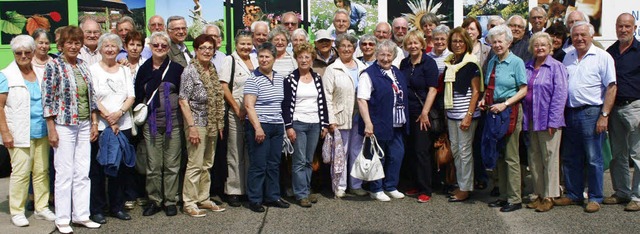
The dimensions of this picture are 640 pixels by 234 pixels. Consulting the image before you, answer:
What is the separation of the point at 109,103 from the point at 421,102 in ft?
9.70

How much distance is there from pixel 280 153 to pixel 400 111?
4.13 ft

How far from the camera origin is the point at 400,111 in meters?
6.43

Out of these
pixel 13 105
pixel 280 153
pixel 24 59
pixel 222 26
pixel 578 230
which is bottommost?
pixel 578 230

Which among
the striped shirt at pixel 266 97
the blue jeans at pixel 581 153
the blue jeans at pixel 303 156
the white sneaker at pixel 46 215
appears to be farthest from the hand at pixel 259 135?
the blue jeans at pixel 581 153

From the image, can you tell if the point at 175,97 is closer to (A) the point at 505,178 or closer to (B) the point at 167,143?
(B) the point at 167,143

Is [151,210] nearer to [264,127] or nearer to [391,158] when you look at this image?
[264,127]

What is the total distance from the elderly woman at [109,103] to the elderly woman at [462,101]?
295 cm

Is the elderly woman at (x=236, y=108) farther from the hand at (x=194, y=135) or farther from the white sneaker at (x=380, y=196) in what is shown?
the white sneaker at (x=380, y=196)

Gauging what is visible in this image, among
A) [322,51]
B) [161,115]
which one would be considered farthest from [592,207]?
[161,115]

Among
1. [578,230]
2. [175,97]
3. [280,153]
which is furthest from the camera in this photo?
[280,153]

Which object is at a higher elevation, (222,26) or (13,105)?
(222,26)

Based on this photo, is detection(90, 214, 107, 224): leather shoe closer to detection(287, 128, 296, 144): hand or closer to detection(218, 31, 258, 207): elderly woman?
detection(218, 31, 258, 207): elderly woman

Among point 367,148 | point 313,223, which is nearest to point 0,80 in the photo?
point 313,223

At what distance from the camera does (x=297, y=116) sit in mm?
6184
